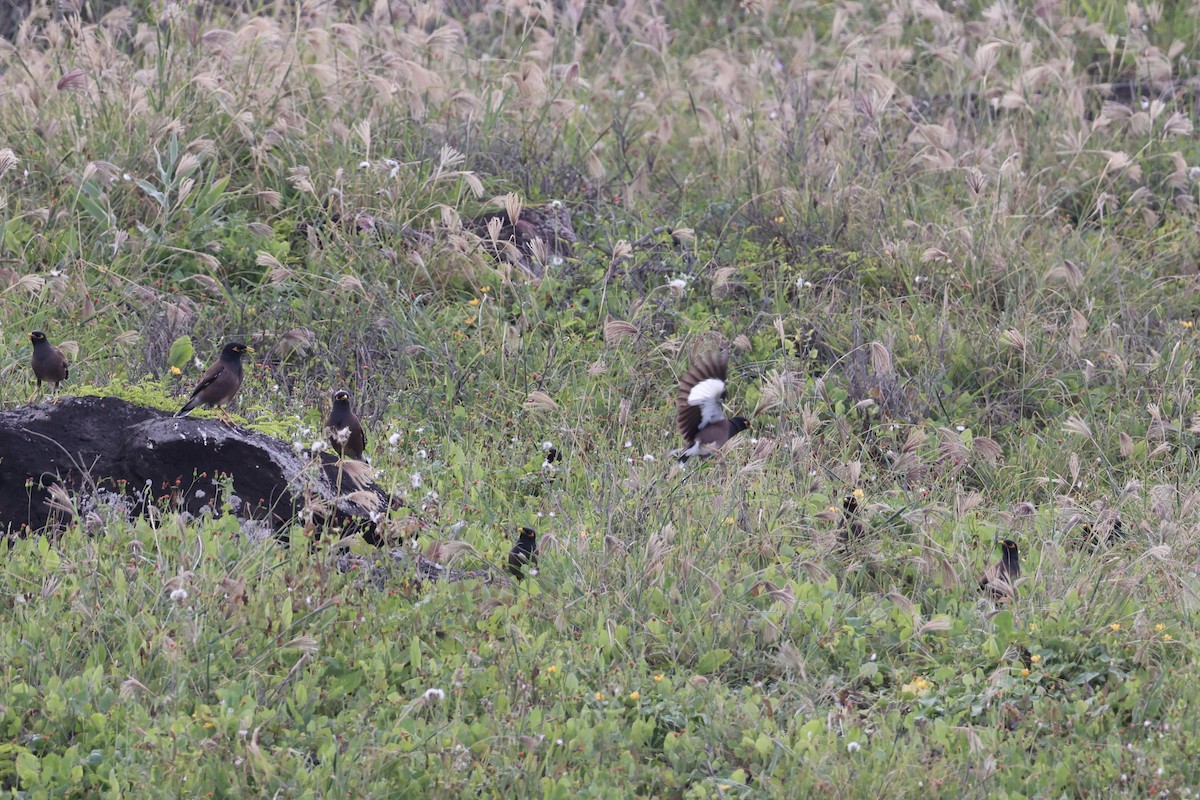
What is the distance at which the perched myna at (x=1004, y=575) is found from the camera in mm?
4980

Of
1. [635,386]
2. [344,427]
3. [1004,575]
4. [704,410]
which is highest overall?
[344,427]

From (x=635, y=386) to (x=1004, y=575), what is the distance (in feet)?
8.03

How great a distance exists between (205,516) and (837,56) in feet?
24.7

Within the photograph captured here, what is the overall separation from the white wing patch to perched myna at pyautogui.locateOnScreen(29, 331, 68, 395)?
9.44 ft

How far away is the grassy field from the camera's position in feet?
13.9

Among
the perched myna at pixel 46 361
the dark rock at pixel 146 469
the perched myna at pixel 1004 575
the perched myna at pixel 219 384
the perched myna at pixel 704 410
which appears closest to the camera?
the perched myna at pixel 1004 575

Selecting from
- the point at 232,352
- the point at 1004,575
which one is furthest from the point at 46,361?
the point at 1004,575

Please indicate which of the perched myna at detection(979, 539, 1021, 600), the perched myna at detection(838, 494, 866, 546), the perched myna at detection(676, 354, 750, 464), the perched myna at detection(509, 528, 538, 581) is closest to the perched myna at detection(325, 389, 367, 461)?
the perched myna at detection(509, 528, 538, 581)

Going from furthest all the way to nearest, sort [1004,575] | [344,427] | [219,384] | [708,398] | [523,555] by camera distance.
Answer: [708,398]
[219,384]
[344,427]
[523,555]
[1004,575]

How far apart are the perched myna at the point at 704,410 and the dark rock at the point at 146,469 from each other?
1.73m

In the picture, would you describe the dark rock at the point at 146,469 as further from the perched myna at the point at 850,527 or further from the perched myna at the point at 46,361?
the perched myna at the point at 850,527

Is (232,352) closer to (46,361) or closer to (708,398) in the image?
(46,361)

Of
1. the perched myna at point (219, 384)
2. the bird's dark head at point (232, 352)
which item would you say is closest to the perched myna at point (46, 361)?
the perched myna at point (219, 384)

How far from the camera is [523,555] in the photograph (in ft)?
17.3
